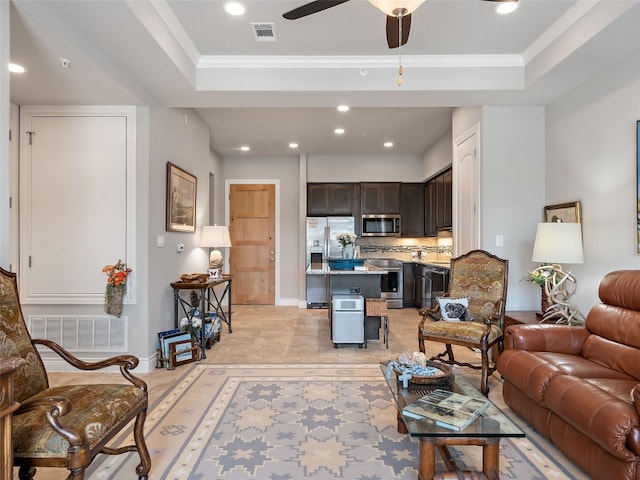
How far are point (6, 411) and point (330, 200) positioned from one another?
6.17 meters

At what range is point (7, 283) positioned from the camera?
1.86 metres

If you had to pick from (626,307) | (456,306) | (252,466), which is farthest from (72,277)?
(626,307)

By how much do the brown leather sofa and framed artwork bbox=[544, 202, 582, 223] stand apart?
93 centimetres

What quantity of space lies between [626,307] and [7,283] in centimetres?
353

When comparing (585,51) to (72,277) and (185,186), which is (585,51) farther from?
(72,277)

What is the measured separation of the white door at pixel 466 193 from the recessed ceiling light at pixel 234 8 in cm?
269

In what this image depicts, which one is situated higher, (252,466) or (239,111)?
(239,111)

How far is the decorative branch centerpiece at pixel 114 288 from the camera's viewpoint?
3.40 metres

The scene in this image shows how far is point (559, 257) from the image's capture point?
308 centimetres

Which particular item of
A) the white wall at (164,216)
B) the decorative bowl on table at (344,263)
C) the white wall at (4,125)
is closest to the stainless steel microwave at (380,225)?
the decorative bowl on table at (344,263)

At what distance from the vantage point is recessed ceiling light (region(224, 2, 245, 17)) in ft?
8.75

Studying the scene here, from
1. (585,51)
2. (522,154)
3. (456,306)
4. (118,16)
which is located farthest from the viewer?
(522,154)

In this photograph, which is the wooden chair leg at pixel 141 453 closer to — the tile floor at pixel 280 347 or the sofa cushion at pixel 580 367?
the tile floor at pixel 280 347

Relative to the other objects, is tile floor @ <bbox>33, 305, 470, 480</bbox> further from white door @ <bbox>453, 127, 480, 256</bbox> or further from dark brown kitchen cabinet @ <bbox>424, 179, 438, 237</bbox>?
dark brown kitchen cabinet @ <bbox>424, 179, 438, 237</bbox>
